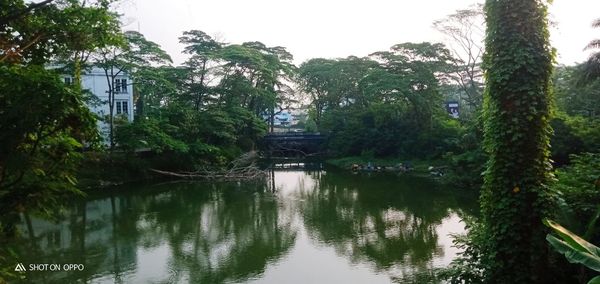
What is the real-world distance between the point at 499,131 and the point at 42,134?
4.88 m

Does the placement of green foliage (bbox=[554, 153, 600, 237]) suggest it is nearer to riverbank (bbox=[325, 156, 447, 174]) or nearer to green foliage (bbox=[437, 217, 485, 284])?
green foliage (bbox=[437, 217, 485, 284])

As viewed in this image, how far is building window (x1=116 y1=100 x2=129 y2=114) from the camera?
26833 mm

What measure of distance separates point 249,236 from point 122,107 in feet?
61.5

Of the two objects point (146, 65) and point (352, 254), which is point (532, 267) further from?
point (146, 65)

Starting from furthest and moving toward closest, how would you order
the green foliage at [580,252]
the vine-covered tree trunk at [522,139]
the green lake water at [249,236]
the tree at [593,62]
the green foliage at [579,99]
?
the green foliage at [579,99]
the tree at [593,62]
the green lake water at [249,236]
the vine-covered tree trunk at [522,139]
the green foliage at [580,252]

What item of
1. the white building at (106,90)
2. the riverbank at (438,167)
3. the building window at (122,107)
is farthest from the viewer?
the building window at (122,107)

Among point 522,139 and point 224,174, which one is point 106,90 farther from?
point 522,139

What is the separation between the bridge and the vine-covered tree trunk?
28.5 m

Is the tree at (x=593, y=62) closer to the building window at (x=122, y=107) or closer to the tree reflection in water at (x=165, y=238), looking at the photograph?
the tree reflection in water at (x=165, y=238)

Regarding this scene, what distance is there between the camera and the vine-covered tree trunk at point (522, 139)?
189 inches

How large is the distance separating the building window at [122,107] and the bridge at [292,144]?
9957 mm

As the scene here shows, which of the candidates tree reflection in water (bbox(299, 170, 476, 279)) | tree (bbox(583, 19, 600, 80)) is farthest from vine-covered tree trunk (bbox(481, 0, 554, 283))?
tree (bbox(583, 19, 600, 80))

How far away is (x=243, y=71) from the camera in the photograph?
1089 inches

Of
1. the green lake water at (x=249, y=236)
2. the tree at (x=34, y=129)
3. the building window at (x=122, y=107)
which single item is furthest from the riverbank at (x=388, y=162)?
the tree at (x=34, y=129)
